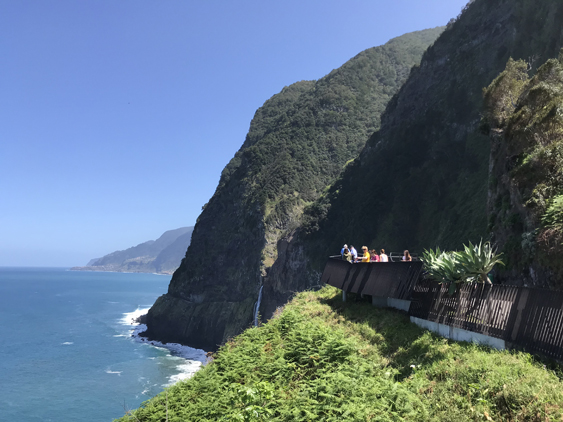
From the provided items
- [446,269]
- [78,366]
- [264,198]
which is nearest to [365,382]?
[446,269]

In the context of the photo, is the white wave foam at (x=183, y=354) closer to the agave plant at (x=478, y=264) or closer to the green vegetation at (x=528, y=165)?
the green vegetation at (x=528, y=165)

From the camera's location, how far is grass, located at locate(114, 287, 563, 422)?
21.9 feet

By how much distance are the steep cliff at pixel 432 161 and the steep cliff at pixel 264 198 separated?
1061 centimetres

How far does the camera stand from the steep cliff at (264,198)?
250 feet

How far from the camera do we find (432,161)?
5191cm

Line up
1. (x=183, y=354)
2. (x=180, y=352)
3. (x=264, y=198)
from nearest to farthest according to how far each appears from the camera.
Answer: (x=183, y=354)
(x=180, y=352)
(x=264, y=198)

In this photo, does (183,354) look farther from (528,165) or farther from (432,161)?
(528,165)

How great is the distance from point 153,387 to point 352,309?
38.2 m

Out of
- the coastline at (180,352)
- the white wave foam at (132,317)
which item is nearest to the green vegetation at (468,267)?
the coastline at (180,352)

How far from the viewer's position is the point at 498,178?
66.9 feet

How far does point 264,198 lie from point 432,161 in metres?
36.9

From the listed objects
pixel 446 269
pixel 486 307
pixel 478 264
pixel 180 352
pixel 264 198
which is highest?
pixel 264 198

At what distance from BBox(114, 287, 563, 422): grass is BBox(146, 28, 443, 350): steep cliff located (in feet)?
181

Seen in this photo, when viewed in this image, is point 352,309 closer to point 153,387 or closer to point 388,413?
point 388,413
